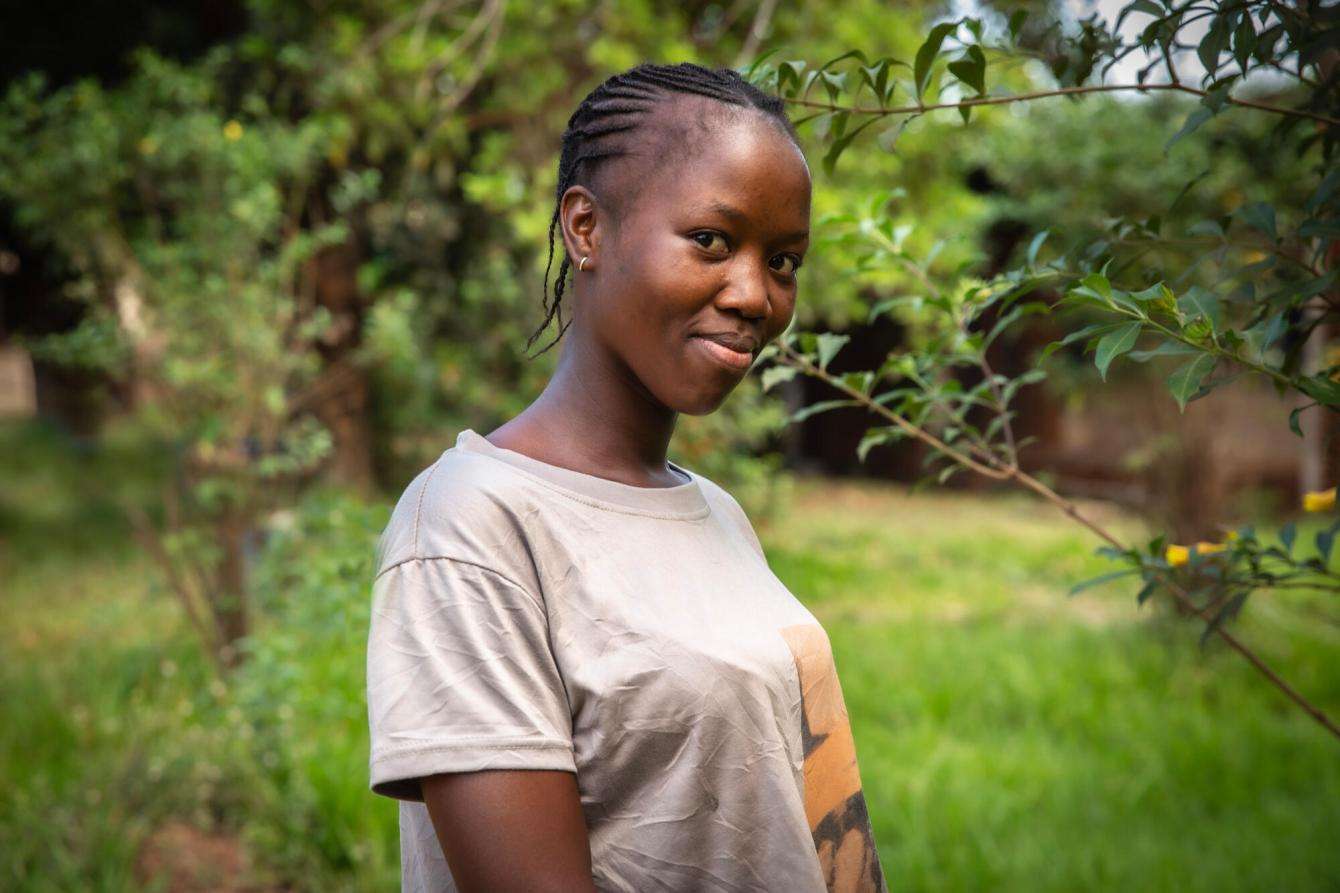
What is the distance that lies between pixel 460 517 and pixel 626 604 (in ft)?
0.57

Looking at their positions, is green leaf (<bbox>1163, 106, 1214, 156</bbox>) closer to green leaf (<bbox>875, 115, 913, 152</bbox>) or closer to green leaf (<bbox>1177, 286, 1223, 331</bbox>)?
green leaf (<bbox>1177, 286, 1223, 331</bbox>)

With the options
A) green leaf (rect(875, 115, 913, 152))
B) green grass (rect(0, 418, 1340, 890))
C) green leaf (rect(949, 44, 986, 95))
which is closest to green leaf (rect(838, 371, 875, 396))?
green leaf (rect(875, 115, 913, 152))

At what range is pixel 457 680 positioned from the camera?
3.21ft

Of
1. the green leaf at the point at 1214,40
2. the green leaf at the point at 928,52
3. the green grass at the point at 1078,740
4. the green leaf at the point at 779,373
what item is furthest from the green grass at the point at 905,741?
the green leaf at the point at 1214,40

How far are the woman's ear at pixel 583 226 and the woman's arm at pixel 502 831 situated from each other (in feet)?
1.68

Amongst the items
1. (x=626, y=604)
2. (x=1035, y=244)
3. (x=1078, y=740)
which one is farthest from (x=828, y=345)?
(x=1078, y=740)

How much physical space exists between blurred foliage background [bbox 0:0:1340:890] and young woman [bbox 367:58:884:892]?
16.3 inches

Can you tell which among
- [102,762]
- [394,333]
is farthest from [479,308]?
[102,762]

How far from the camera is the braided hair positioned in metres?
1.16

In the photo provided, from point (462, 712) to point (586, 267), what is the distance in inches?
18.4

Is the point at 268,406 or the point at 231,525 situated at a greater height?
the point at 268,406

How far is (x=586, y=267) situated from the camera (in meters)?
1.17

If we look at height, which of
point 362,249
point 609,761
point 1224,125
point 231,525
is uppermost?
point 1224,125

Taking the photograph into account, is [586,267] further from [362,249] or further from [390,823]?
[362,249]
